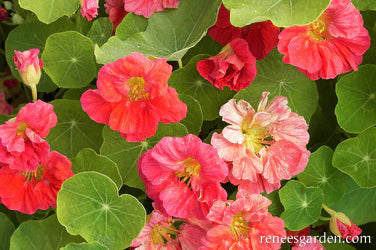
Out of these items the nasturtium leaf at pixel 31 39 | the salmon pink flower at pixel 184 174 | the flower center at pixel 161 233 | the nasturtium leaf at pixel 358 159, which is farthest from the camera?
the nasturtium leaf at pixel 31 39

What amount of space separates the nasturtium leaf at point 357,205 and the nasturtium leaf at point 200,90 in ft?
1.17

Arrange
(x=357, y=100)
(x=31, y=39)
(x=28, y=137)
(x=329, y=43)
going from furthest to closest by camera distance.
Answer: (x=31, y=39) < (x=357, y=100) < (x=329, y=43) < (x=28, y=137)

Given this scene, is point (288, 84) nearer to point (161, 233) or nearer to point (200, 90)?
point (200, 90)

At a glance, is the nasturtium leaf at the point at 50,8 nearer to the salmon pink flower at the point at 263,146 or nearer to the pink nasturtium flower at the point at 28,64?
the pink nasturtium flower at the point at 28,64

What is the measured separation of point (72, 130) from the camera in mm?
1062

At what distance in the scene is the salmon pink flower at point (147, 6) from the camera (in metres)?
1.06

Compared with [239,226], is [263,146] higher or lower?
higher

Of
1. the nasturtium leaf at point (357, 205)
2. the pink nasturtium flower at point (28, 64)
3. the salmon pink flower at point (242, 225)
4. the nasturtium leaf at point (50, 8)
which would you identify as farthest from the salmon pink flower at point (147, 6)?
the nasturtium leaf at point (357, 205)

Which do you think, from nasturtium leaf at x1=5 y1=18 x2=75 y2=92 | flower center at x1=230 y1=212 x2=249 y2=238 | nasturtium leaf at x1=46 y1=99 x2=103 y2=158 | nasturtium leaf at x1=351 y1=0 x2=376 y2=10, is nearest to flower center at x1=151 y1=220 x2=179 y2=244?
flower center at x1=230 y1=212 x2=249 y2=238

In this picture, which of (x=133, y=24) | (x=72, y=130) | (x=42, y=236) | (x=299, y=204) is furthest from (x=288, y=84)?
(x=42, y=236)

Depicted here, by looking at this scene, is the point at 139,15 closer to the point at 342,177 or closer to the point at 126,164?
the point at 126,164

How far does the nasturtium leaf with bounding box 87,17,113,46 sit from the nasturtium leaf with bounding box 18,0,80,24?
10cm

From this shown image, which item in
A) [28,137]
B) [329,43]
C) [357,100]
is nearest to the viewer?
[28,137]

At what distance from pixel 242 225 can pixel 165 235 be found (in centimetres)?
15
